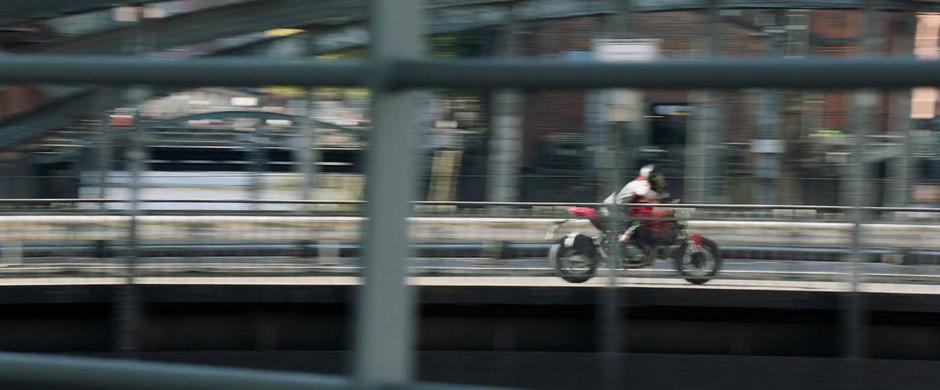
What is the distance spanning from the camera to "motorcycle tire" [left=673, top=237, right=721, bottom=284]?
427 centimetres

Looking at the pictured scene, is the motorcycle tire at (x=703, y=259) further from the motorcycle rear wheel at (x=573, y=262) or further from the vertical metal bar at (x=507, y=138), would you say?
the vertical metal bar at (x=507, y=138)

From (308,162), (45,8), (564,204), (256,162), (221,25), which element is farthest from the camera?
(564,204)

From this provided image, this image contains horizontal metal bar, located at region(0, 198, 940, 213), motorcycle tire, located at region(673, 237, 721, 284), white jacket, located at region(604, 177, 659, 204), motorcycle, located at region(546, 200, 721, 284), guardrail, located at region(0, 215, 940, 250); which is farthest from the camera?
white jacket, located at region(604, 177, 659, 204)

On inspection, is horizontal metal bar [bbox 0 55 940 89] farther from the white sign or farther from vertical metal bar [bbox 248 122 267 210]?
vertical metal bar [bbox 248 122 267 210]

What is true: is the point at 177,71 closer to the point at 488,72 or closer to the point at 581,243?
the point at 488,72

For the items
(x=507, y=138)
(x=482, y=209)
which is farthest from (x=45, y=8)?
(x=482, y=209)

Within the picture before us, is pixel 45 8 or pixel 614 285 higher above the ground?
pixel 45 8

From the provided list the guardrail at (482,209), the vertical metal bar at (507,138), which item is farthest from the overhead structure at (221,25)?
the guardrail at (482,209)

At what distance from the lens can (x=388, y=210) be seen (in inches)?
26.0

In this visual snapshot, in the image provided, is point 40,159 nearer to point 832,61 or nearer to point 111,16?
point 111,16

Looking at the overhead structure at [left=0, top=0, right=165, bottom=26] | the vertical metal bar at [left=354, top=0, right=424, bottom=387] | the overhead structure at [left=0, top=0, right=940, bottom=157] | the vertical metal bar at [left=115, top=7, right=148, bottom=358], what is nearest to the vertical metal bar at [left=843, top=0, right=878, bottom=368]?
the overhead structure at [left=0, top=0, right=940, bottom=157]

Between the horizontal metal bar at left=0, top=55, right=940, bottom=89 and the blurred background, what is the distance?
0.96 metres

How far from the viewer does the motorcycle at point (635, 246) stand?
189 inches

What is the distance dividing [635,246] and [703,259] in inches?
21.2
